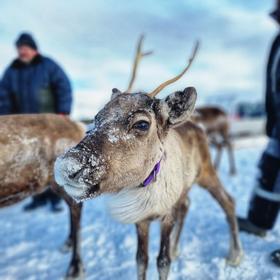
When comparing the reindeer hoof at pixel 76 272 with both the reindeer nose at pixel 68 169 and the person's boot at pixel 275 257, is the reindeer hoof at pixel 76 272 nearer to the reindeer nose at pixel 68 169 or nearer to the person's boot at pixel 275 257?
the reindeer nose at pixel 68 169

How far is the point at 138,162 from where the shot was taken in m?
2.43

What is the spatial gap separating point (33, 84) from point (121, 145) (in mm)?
3127

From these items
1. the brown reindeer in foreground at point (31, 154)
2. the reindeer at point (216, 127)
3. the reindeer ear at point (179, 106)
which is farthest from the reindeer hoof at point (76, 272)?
the reindeer at point (216, 127)

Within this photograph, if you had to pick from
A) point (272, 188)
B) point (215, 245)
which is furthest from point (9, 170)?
point (272, 188)

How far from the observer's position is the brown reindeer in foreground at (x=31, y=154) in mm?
3141

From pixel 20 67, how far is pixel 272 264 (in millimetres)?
4148

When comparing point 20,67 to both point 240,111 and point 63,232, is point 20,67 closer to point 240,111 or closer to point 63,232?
point 63,232

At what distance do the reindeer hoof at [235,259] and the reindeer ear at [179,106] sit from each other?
5.81 feet

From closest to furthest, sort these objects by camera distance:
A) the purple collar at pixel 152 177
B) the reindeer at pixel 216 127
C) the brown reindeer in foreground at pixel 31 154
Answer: the purple collar at pixel 152 177 → the brown reindeer in foreground at pixel 31 154 → the reindeer at pixel 216 127

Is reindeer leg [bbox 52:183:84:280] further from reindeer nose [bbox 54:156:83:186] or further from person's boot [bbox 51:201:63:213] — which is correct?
person's boot [bbox 51:201:63:213]

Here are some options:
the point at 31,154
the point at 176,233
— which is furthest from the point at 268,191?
the point at 31,154

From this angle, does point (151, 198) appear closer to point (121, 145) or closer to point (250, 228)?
point (121, 145)

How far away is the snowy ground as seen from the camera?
11.2ft

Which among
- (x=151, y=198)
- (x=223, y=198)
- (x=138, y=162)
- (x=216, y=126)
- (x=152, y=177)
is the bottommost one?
(x=216, y=126)
